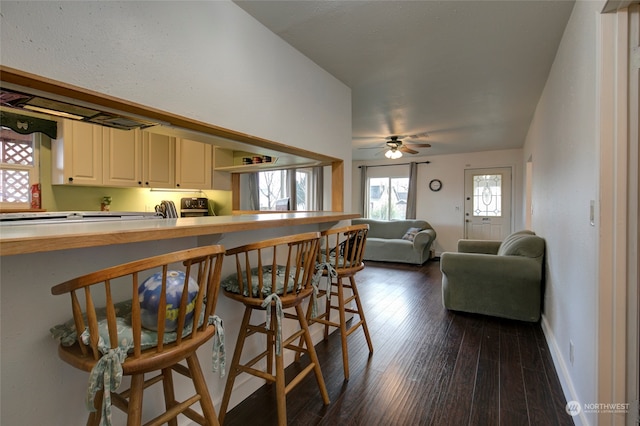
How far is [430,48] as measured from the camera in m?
2.26

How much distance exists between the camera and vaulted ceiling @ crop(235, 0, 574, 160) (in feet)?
5.99

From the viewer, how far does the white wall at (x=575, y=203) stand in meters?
1.40

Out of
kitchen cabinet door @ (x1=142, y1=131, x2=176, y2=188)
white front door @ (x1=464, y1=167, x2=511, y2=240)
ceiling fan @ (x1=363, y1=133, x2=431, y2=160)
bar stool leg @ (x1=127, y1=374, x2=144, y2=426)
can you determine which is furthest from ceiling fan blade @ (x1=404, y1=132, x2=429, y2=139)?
bar stool leg @ (x1=127, y1=374, x2=144, y2=426)

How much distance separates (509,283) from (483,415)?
165 cm

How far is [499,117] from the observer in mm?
4016

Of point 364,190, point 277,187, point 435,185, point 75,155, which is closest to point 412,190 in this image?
point 435,185

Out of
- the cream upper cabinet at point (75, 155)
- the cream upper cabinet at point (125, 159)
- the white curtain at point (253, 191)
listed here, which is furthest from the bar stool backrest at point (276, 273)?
the white curtain at point (253, 191)

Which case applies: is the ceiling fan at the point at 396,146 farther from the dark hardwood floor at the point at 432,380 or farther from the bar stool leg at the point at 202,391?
the bar stool leg at the point at 202,391

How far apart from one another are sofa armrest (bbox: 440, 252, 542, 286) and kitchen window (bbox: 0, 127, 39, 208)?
3.99 m

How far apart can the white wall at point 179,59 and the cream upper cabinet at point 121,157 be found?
1.72 metres

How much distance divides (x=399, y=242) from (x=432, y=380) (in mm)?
4107

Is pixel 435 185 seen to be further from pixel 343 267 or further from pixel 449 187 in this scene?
pixel 343 267

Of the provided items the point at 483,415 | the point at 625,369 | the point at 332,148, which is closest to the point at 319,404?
the point at 483,415

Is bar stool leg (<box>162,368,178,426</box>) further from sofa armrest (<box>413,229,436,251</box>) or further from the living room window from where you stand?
the living room window
